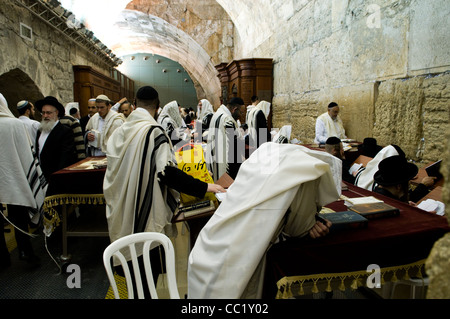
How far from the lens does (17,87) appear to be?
6.72 m

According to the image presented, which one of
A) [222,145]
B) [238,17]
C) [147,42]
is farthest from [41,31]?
[147,42]

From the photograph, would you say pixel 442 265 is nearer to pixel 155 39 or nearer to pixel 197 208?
pixel 197 208

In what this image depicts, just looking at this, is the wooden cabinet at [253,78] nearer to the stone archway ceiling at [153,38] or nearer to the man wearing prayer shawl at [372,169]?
the stone archway ceiling at [153,38]

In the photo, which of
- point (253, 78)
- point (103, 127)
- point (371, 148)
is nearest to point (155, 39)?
point (253, 78)

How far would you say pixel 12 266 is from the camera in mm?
3338

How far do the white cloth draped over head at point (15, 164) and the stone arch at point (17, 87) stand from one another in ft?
12.2

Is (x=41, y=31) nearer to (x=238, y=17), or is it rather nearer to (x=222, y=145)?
(x=222, y=145)

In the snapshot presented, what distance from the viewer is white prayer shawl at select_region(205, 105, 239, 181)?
5.01m

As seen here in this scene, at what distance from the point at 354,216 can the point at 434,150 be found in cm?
261

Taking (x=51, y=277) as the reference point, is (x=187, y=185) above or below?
above

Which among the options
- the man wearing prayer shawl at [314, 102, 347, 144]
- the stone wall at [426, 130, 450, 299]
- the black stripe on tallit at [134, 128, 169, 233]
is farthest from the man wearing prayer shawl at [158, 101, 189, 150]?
the stone wall at [426, 130, 450, 299]

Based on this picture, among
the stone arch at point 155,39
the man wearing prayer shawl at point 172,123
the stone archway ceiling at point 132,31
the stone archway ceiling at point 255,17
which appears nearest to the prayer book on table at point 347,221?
the man wearing prayer shawl at point 172,123

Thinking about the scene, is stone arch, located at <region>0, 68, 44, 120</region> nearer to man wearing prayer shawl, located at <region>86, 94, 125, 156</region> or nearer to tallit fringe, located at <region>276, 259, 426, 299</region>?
man wearing prayer shawl, located at <region>86, 94, 125, 156</region>

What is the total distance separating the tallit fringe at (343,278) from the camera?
1533mm
